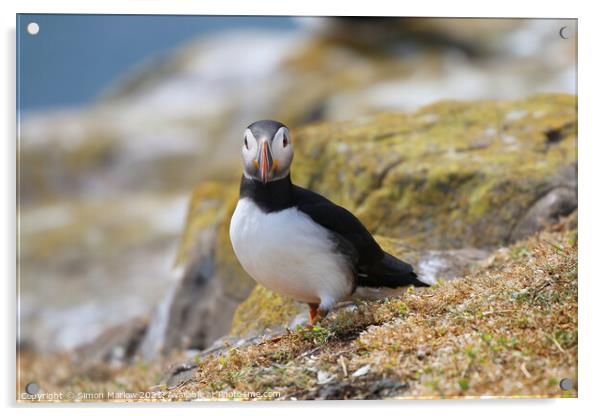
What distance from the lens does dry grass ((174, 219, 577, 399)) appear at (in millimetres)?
4426

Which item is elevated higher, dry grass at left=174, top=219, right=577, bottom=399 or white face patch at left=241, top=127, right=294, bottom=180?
white face patch at left=241, top=127, right=294, bottom=180

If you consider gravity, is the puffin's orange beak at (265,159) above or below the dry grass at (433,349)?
above

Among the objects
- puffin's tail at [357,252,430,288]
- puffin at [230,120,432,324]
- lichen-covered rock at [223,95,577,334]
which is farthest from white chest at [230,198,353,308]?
lichen-covered rock at [223,95,577,334]

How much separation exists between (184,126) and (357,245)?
7077mm

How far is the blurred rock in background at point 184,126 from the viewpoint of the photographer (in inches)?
288

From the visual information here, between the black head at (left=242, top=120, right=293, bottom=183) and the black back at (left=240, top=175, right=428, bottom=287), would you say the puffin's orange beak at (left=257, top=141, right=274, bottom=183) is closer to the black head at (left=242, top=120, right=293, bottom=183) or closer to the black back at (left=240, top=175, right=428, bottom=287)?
the black head at (left=242, top=120, right=293, bottom=183)

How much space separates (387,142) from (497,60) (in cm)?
219

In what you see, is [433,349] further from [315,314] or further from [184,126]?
[184,126]

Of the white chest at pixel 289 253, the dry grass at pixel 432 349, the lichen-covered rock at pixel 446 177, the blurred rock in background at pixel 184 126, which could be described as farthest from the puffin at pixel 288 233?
the blurred rock in background at pixel 184 126


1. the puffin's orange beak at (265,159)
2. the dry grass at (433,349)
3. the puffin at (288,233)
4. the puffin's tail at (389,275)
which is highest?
the puffin's orange beak at (265,159)

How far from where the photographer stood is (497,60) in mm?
8320

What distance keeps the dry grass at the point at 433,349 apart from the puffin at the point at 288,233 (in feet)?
0.79

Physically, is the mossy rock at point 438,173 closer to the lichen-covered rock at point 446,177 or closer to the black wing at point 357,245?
the lichen-covered rock at point 446,177
